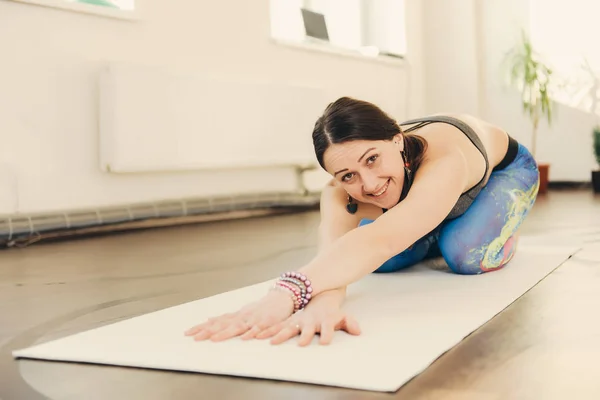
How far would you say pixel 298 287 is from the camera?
52.0 inches

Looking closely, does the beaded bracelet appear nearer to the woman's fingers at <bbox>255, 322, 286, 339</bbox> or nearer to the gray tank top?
the woman's fingers at <bbox>255, 322, 286, 339</bbox>

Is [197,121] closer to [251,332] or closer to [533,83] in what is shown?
[251,332]

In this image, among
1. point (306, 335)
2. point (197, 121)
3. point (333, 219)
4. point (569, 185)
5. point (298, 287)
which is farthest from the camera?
point (569, 185)

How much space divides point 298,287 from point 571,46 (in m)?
5.03

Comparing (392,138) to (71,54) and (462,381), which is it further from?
(71,54)

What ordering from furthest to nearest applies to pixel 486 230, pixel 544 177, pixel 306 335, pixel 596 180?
pixel 544 177 → pixel 596 180 → pixel 486 230 → pixel 306 335

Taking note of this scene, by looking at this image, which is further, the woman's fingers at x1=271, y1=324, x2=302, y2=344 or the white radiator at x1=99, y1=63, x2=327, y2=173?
the white radiator at x1=99, y1=63, x2=327, y2=173

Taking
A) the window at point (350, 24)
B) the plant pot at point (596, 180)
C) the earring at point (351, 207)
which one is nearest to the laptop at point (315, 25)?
the window at point (350, 24)

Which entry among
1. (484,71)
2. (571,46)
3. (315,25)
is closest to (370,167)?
(315,25)

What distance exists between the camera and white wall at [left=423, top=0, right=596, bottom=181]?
582 centimetres

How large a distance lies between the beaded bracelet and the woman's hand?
0.01 metres

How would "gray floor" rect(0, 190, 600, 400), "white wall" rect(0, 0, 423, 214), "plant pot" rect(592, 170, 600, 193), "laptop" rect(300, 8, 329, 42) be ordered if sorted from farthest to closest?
"plant pot" rect(592, 170, 600, 193) < "laptop" rect(300, 8, 329, 42) < "white wall" rect(0, 0, 423, 214) < "gray floor" rect(0, 190, 600, 400)

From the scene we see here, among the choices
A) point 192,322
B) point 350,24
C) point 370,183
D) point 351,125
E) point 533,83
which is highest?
point 350,24

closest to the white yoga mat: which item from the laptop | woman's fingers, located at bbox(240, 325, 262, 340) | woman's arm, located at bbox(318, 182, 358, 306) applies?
woman's fingers, located at bbox(240, 325, 262, 340)
